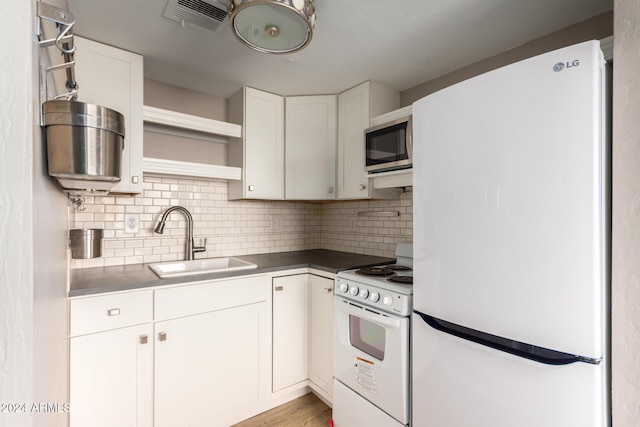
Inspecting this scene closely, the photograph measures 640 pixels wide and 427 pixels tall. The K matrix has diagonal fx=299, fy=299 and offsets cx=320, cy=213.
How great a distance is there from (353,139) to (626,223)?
5.70 ft

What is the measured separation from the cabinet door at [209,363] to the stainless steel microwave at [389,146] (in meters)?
1.24

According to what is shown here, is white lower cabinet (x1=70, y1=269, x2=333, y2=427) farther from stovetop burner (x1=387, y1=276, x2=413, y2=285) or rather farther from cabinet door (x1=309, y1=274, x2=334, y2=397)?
stovetop burner (x1=387, y1=276, x2=413, y2=285)

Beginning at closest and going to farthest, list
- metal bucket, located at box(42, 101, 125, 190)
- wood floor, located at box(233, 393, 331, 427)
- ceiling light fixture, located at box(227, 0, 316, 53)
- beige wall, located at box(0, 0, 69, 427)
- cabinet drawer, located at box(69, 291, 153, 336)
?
1. beige wall, located at box(0, 0, 69, 427)
2. metal bucket, located at box(42, 101, 125, 190)
3. ceiling light fixture, located at box(227, 0, 316, 53)
4. cabinet drawer, located at box(69, 291, 153, 336)
5. wood floor, located at box(233, 393, 331, 427)

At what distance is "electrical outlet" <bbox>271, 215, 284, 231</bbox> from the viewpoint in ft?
9.37

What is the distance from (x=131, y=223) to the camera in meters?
2.13

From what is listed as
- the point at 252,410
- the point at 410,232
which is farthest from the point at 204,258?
the point at 410,232

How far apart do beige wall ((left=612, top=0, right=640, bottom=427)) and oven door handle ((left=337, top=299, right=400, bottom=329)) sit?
805 millimetres

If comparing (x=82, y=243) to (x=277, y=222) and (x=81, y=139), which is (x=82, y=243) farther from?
(x=277, y=222)

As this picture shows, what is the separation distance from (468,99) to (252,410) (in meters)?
2.22

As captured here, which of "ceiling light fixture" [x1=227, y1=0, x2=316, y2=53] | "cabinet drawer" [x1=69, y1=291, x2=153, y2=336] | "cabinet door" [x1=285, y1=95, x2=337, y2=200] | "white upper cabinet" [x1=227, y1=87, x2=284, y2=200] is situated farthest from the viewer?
"cabinet door" [x1=285, y1=95, x2=337, y2=200]

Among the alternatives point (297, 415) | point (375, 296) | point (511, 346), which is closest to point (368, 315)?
point (375, 296)

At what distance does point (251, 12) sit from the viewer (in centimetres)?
127

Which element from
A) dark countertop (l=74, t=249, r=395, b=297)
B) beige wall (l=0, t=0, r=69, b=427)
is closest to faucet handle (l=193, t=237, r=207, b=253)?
dark countertop (l=74, t=249, r=395, b=297)

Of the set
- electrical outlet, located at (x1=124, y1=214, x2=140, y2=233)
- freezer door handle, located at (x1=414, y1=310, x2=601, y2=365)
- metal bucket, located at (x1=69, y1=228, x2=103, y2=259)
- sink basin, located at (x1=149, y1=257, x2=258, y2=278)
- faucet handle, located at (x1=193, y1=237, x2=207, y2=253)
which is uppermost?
electrical outlet, located at (x1=124, y1=214, x2=140, y2=233)
